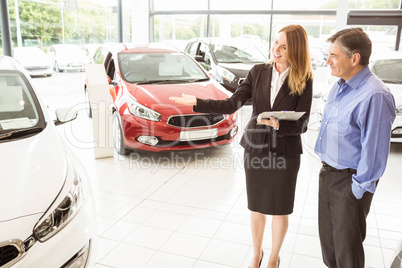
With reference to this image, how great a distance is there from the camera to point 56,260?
1.70 meters

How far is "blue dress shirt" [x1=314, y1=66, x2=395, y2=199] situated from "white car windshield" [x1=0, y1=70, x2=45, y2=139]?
5.78ft

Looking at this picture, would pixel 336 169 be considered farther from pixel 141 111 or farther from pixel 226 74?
pixel 226 74

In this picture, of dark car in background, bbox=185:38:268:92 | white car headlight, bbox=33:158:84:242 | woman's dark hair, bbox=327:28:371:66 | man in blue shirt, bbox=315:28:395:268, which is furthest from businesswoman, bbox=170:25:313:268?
dark car in background, bbox=185:38:268:92

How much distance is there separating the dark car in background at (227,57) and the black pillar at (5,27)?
11.6ft

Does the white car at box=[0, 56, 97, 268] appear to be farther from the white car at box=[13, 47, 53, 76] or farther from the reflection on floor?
the white car at box=[13, 47, 53, 76]

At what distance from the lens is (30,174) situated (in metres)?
Answer: 1.92

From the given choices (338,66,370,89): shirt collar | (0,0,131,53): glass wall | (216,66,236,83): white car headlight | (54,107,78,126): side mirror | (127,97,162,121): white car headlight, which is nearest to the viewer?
(338,66,370,89): shirt collar

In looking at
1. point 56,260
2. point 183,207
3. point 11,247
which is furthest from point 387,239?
point 11,247

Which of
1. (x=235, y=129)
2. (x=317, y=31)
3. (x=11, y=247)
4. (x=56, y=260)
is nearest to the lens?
(x=11, y=247)

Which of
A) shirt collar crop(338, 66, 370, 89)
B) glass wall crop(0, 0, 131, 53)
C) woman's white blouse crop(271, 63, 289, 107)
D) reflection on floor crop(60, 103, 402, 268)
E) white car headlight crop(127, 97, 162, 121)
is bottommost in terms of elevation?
reflection on floor crop(60, 103, 402, 268)

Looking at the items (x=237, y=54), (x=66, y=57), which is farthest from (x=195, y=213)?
(x=66, y=57)

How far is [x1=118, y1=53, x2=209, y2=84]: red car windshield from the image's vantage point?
487 cm

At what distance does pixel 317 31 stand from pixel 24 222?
1082 cm

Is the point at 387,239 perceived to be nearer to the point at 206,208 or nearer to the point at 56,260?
the point at 206,208
